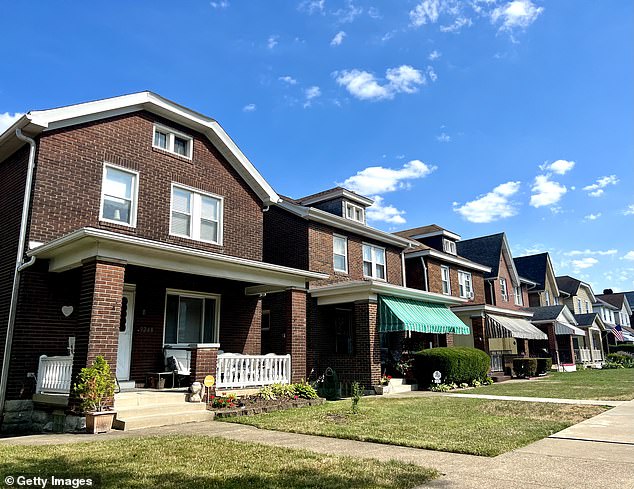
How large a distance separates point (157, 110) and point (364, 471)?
12.0 m

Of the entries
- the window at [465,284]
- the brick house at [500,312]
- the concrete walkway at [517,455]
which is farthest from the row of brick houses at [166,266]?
the window at [465,284]

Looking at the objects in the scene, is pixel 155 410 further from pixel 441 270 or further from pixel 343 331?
pixel 441 270

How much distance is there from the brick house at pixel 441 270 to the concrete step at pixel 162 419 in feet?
42.9

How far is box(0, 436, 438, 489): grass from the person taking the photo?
5.23 meters

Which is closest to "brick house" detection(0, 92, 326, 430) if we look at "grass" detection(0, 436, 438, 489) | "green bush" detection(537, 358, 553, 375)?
"grass" detection(0, 436, 438, 489)

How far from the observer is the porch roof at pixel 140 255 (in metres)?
9.80

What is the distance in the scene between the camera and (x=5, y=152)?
12852 millimetres

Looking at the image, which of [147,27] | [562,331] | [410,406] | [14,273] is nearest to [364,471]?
[410,406]

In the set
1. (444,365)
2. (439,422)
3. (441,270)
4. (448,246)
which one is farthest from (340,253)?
(448,246)

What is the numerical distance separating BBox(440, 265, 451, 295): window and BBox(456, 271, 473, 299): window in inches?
A: 62.5

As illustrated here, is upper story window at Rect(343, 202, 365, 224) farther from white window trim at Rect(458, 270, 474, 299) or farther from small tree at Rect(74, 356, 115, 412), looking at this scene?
small tree at Rect(74, 356, 115, 412)

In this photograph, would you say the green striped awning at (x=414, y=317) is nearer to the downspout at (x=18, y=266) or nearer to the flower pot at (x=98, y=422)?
the flower pot at (x=98, y=422)

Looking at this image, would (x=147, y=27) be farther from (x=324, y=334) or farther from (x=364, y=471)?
(x=324, y=334)

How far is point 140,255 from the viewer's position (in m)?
10.6
